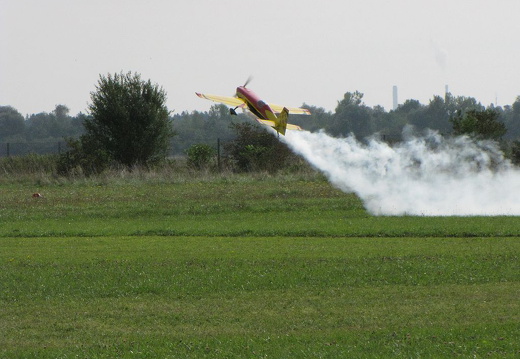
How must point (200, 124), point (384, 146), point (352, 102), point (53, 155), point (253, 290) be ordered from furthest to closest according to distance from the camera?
point (200, 124) → point (352, 102) → point (53, 155) → point (384, 146) → point (253, 290)

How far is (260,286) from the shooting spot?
48.6 ft

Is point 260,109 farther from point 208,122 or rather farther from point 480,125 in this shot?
point 208,122

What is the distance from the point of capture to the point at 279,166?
47156mm

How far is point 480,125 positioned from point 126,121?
66.9 ft

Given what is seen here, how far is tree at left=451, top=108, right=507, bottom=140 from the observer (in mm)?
40188

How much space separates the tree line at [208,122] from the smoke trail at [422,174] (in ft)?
25.1

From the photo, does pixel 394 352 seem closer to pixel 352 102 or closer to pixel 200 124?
pixel 352 102

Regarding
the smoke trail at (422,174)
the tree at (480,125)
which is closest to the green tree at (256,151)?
the tree at (480,125)

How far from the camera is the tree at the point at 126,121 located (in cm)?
4991

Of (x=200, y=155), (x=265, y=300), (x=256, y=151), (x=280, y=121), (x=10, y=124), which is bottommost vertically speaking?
(x=265, y=300)

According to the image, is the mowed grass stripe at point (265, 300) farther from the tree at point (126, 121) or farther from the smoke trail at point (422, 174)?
the tree at point (126, 121)

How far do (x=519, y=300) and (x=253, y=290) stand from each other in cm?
427

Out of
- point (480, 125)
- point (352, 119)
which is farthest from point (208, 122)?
point (480, 125)

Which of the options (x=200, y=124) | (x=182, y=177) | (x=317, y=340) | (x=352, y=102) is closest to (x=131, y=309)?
(x=317, y=340)
